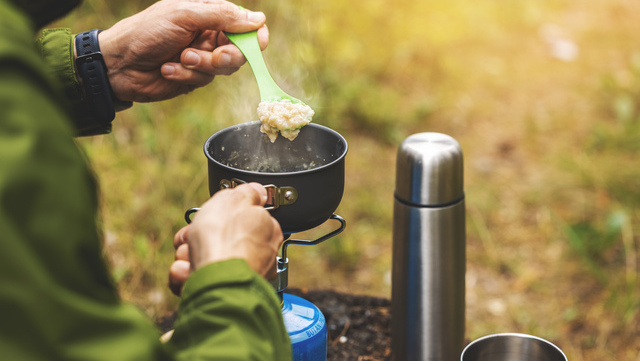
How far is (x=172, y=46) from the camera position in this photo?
2.18m

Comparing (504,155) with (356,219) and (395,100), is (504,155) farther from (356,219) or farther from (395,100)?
(356,219)

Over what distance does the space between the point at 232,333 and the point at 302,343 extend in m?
0.73

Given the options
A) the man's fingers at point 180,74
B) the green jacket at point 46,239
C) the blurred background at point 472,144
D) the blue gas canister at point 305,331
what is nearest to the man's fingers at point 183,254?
the green jacket at point 46,239

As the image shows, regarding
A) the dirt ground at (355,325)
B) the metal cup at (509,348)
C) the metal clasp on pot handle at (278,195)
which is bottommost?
the dirt ground at (355,325)

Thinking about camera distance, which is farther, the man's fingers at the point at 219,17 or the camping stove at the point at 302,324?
the man's fingers at the point at 219,17

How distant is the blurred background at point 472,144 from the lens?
338 cm

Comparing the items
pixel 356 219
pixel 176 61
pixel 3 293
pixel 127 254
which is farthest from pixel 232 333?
pixel 356 219

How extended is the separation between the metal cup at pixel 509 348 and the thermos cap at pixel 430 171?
1.45 ft

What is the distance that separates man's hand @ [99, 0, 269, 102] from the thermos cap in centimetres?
60

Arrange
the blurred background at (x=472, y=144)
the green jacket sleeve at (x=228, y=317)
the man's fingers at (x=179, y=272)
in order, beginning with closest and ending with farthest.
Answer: the green jacket sleeve at (x=228, y=317) → the man's fingers at (x=179, y=272) → the blurred background at (x=472, y=144)

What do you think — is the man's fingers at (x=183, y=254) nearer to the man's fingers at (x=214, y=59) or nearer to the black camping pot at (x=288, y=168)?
the black camping pot at (x=288, y=168)

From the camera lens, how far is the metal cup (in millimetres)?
1891

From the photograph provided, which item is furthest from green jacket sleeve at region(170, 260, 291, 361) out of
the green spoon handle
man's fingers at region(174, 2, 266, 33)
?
man's fingers at region(174, 2, 266, 33)

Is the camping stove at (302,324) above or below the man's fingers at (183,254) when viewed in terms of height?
below
